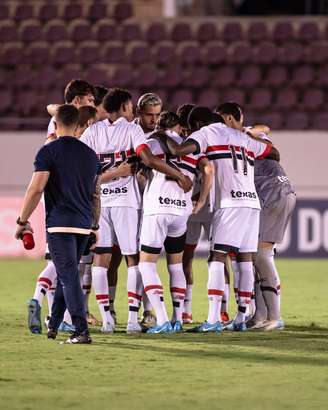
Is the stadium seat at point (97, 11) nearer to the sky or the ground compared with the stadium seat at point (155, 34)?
nearer to the sky

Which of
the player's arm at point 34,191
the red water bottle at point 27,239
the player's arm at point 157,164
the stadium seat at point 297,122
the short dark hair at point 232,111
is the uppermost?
the stadium seat at point 297,122

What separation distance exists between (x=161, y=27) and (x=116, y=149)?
45.1 feet

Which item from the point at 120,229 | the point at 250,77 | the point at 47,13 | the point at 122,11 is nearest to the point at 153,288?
the point at 120,229

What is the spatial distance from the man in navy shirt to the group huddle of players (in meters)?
0.93

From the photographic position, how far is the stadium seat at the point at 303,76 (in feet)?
71.1

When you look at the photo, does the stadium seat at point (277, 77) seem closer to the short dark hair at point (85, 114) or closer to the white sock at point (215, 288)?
the white sock at point (215, 288)

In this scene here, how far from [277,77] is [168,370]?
15134 mm

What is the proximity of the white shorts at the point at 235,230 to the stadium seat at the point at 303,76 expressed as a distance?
1241 centimetres

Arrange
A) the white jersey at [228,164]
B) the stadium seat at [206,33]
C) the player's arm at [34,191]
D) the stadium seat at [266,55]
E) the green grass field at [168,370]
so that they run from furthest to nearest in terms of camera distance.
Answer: the stadium seat at [206,33]
the stadium seat at [266,55]
the white jersey at [228,164]
the player's arm at [34,191]
the green grass field at [168,370]

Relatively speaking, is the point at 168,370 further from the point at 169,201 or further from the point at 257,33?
the point at 257,33

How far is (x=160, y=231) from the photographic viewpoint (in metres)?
9.38

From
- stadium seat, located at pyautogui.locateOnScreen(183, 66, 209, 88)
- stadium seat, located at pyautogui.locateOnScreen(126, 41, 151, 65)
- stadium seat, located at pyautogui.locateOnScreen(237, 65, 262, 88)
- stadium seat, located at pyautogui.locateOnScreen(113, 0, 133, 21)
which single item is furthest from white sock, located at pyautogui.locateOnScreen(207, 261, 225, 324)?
stadium seat, located at pyautogui.locateOnScreen(113, 0, 133, 21)

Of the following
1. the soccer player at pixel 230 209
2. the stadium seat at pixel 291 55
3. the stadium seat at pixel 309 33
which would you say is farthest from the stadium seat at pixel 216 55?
the soccer player at pixel 230 209

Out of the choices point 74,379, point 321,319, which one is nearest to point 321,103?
point 321,319
